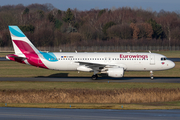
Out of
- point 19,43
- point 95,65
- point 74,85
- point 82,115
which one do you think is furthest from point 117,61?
point 82,115

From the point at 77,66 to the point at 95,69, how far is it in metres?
2.57

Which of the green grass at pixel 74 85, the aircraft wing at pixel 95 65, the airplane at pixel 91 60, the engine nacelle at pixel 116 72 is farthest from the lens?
the airplane at pixel 91 60

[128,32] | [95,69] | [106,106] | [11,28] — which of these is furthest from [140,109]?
[128,32]

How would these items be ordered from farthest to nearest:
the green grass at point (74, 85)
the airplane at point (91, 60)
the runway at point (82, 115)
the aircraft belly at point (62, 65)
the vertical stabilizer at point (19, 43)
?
the vertical stabilizer at point (19, 43) < the aircraft belly at point (62, 65) < the airplane at point (91, 60) < the green grass at point (74, 85) < the runway at point (82, 115)

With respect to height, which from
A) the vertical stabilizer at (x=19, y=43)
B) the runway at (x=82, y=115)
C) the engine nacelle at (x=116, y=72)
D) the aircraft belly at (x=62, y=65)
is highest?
the vertical stabilizer at (x=19, y=43)

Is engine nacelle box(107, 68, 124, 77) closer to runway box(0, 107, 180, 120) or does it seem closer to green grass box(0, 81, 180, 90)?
green grass box(0, 81, 180, 90)

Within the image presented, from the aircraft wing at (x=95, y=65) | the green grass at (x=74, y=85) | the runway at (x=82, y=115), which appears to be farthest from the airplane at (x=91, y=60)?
the runway at (x=82, y=115)

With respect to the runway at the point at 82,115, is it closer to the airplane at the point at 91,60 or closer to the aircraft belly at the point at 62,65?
the airplane at the point at 91,60

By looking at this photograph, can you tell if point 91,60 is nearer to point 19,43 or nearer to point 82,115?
point 19,43

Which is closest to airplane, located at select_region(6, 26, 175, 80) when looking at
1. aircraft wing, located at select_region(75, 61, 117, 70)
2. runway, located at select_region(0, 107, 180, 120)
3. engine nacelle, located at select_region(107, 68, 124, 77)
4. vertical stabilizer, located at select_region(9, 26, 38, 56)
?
vertical stabilizer, located at select_region(9, 26, 38, 56)

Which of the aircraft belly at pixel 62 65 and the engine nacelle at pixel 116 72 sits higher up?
the aircraft belly at pixel 62 65

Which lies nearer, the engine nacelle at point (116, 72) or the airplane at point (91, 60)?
the engine nacelle at point (116, 72)

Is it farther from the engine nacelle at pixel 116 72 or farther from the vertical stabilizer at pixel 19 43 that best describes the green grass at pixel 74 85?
the vertical stabilizer at pixel 19 43

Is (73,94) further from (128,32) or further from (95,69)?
(128,32)
